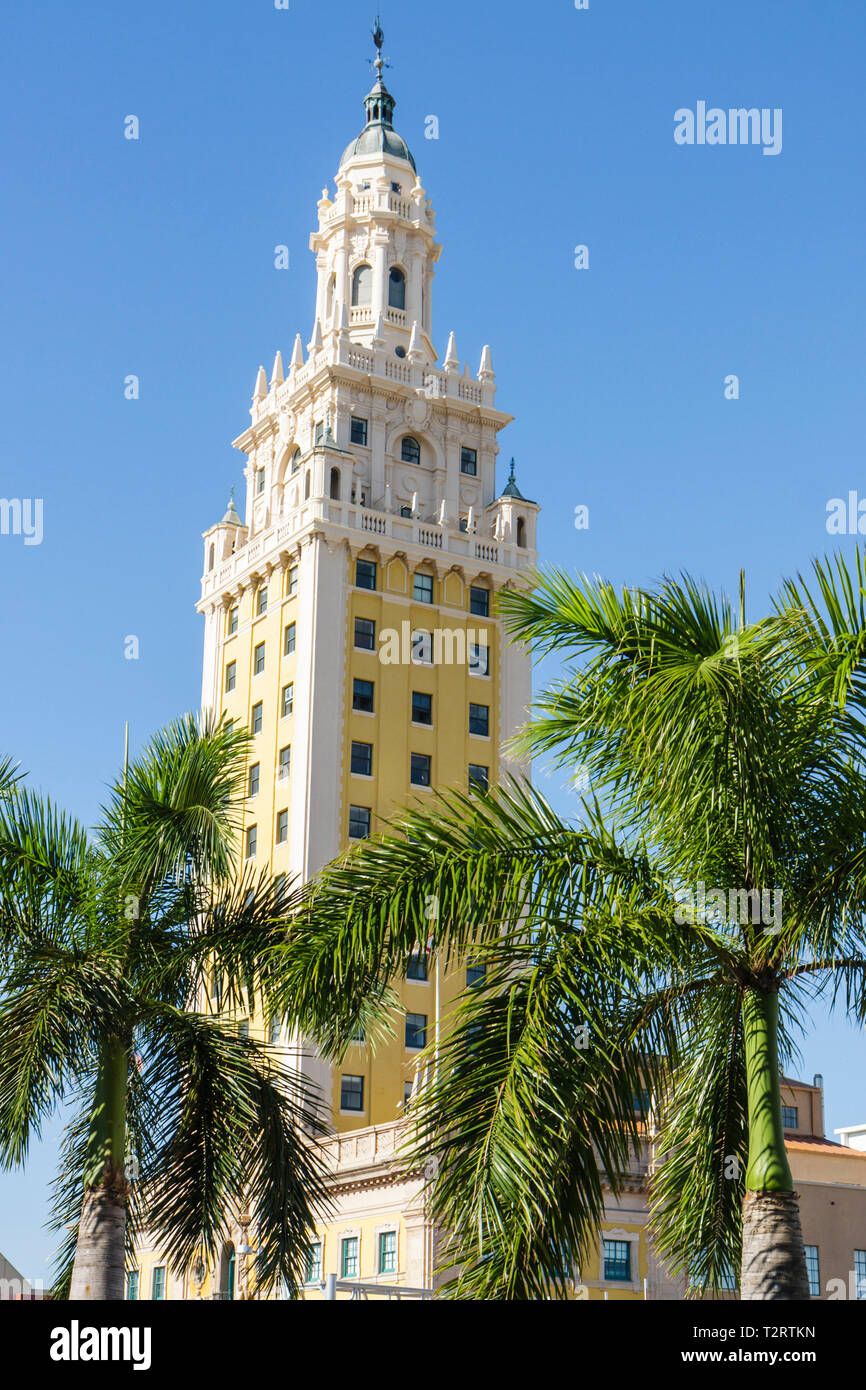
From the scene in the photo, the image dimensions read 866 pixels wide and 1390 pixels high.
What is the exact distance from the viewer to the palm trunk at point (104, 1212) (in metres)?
17.0

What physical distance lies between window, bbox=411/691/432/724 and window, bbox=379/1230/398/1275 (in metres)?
30.6

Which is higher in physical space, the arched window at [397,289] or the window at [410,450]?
the arched window at [397,289]

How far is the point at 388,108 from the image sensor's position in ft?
326

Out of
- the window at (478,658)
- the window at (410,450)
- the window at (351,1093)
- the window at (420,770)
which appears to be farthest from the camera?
the window at (410,450)

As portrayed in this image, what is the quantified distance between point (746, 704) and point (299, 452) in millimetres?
74864

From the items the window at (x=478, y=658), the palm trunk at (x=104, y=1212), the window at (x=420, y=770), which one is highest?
the window at (x=478, y=658)

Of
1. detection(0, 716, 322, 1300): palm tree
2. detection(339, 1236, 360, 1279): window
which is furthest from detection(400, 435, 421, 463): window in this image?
detection(0, 716, 322, 1300): palm tree

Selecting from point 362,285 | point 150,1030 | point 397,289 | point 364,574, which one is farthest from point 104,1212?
point 397,289

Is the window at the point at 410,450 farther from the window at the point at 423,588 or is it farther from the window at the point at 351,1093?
the window at the point at 351,1093

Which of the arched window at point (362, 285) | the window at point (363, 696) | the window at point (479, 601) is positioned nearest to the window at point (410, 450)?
the window at point (479, 601)

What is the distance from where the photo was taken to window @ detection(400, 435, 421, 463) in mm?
85875

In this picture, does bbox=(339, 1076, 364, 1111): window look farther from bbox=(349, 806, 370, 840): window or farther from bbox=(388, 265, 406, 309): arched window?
bbox=(388, 265, 406, 309): arched window

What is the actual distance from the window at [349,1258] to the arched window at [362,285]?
53780mm

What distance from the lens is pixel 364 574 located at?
7950cm
